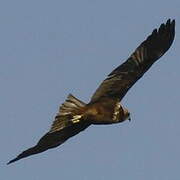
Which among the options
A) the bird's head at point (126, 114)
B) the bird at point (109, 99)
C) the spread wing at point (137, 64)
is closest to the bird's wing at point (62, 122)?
the bird at point (109, 99)

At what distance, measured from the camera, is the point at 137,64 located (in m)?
12.4

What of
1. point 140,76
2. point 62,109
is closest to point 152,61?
point 140,76

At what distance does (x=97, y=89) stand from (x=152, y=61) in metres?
1.26

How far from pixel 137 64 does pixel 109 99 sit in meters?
0.88

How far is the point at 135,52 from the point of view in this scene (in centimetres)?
1241

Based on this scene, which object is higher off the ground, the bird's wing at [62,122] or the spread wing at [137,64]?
the spread wing at [137,64]

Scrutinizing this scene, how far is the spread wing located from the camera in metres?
12.2

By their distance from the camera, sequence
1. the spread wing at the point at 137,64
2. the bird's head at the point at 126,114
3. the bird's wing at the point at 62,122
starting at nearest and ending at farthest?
the bird's wing at the point at 62,122 → the spread wing at the point at 137,64 → the bird's head at the point at 126,114

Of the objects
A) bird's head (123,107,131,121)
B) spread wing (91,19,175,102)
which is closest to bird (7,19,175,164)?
spread wing (91,19,175,102)

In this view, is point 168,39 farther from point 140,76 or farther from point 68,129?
point 68,129

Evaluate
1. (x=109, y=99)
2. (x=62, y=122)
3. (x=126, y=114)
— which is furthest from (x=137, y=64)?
(x=62, y=122)

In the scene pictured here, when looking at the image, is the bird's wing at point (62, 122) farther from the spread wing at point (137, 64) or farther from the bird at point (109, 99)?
the spread wing at point (137, 64)

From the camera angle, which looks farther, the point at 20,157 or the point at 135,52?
the point at 135,52

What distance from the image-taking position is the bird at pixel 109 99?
12.1 meters
